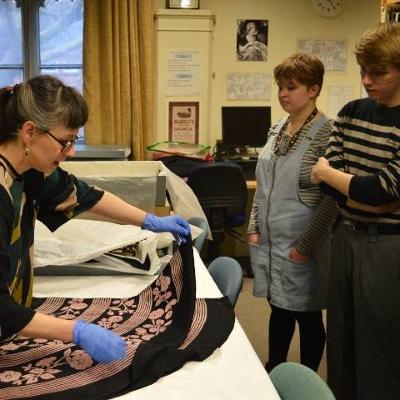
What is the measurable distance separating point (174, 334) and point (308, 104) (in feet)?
3.32

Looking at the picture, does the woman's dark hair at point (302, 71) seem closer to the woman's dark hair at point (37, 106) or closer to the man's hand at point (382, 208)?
the man's hand at point (382, 208)

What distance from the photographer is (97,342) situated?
114 centimetres

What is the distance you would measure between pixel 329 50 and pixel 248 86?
0.66 metres

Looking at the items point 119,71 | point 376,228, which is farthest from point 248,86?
point 376,228

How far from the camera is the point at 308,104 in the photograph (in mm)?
1927

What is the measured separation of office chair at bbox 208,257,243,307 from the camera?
65.2 inches

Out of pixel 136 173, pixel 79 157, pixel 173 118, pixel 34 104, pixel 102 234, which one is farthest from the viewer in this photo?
pixel 173 118

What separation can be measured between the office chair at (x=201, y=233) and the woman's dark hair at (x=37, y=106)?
1048 mm

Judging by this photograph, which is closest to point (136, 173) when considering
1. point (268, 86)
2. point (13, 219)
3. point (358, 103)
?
point (358, 103)

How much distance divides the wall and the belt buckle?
2348mm

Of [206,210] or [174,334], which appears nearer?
[174,334]

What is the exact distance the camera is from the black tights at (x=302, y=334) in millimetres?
2049

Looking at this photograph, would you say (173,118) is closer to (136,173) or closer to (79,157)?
(79,157)

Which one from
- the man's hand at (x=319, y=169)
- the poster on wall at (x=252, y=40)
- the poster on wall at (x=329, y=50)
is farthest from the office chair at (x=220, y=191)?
the man's hand at (x=319, y=169)
